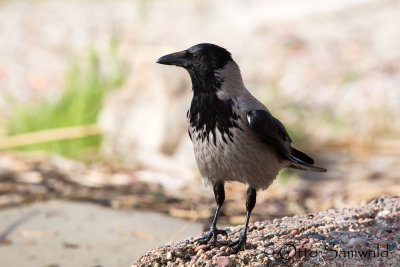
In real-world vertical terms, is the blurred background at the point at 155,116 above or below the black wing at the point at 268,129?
above

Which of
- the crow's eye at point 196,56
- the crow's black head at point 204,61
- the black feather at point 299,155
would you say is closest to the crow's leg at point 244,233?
the black feather at point 299,155

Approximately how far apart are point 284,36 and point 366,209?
24.5ft

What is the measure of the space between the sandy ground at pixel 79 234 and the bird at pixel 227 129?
0.83m

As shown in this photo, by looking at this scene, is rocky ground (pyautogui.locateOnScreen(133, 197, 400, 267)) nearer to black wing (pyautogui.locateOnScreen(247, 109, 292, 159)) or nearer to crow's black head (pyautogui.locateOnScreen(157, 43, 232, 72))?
black wing (pyautogui.locateOnScreen(247, 109, 292, 159))

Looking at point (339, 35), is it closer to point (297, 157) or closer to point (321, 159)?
point (321, 159)

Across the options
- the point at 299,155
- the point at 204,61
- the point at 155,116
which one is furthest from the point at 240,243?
the point at 155,116

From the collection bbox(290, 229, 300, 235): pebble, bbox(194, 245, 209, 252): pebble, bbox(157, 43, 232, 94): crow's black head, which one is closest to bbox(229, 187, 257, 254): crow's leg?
bbox(194, 245, 209, 252): pebble

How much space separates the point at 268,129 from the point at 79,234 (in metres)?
1.57

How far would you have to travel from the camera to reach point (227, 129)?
268 centimetres

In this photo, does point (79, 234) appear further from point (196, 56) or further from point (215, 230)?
point (196, 56)

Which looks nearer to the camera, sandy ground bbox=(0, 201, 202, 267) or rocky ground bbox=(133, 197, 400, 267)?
rocky ground bbox=(133, 197, 400, 267)

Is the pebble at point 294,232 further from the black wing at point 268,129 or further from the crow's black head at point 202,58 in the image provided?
the crow's black head at point 202,58

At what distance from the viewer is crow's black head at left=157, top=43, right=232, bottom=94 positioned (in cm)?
275

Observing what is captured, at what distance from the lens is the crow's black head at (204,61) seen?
9.04ft
